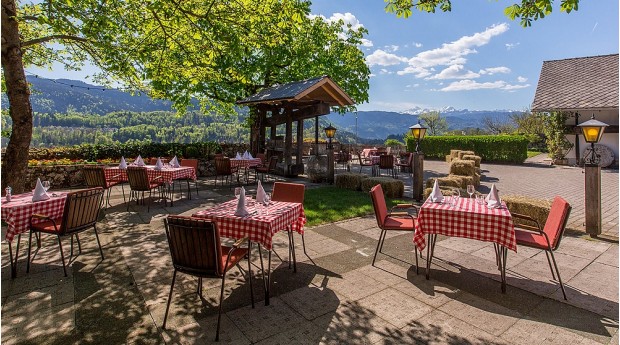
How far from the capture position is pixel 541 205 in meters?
5.98

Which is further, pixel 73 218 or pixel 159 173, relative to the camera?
pixel 159 173

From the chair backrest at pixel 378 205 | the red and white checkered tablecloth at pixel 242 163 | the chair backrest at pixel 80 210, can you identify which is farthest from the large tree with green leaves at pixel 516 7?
the red and white checkered tablecloth at pixel 242 163

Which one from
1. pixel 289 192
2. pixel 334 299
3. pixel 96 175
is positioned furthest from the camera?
pixel 96 175

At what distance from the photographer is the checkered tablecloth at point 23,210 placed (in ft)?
13.1

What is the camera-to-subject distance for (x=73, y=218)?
Answer: 4.24 metres

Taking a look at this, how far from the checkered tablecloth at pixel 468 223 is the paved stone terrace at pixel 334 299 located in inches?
23.3

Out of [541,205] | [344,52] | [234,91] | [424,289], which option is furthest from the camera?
[344,52]

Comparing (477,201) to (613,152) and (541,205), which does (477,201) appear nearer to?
(541,205)

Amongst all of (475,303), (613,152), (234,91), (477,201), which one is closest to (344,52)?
(234,91)

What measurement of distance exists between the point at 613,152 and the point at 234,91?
20.2 metres

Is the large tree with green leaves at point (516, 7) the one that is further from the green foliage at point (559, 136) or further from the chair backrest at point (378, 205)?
the green foliage at point (559, 136)

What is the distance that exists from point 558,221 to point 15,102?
851 centimetres

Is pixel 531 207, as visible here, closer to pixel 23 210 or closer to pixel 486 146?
pixel 23 210

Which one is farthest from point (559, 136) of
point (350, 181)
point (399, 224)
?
point (399, 224)
